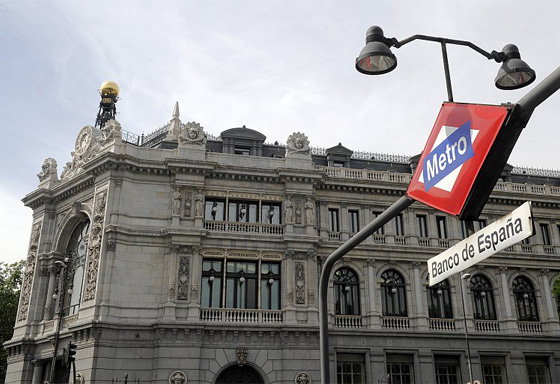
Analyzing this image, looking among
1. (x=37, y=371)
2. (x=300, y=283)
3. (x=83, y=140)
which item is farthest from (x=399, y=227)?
(x=37, y=371)

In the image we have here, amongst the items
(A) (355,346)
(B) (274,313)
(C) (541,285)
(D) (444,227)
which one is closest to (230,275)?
(B) (274,313)

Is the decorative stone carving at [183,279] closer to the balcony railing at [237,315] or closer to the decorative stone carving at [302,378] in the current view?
the balcony railing at [237,315]

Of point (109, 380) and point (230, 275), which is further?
point (230, 275)

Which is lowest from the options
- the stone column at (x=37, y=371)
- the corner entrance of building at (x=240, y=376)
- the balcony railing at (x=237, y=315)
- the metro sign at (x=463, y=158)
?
the metro sign at (x=463, y=158)

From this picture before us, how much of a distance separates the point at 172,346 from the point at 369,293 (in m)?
13.3

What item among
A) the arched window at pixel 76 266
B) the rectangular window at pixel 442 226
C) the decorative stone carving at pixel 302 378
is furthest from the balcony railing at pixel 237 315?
the rectangular window at pixel 442 226

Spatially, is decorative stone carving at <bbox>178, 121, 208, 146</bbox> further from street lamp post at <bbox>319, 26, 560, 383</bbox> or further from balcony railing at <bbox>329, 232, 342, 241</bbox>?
street lamp post at <bbox>319, 26, 560, 383</bbox>

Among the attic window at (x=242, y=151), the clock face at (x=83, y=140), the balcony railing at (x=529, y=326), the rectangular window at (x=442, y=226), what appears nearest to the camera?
the balcony railing at (x=529, y=326)

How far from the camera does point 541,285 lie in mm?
41781

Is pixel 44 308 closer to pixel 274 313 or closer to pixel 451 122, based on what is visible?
pixel 274 313

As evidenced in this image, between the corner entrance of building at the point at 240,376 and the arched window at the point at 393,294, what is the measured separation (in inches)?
380

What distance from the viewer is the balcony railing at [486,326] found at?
3938 cm

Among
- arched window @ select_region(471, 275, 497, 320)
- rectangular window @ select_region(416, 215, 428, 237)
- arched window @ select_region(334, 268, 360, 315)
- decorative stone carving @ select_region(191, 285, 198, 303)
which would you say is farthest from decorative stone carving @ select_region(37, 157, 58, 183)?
arched window @ select_region(471, 275, 497, 320)

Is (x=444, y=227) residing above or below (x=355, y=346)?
above
